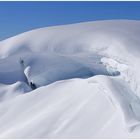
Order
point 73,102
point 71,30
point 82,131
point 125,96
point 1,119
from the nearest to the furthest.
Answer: point 82,131 < point 125,96 < point 73,102 < point 1,119 < point 71,30

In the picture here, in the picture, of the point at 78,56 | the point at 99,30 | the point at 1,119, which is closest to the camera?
the point at 1,119

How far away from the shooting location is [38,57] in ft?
34.2

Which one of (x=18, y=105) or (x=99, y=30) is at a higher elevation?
(x=99, y=30)

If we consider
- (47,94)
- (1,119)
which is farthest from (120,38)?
(1,119)

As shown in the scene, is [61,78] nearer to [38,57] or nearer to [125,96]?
[38,57]

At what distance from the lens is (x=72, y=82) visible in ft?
28.0

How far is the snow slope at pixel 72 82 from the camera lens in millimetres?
6609

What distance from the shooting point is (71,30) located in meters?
11.7

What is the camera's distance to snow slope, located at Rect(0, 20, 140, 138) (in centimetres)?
661

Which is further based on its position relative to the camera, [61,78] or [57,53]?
[57,53]

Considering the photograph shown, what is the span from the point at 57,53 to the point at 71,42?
0.52 metres

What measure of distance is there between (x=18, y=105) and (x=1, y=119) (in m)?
0.51

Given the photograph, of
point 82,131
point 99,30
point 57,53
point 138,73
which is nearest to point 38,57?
point 57,53

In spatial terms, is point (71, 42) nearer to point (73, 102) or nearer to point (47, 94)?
point (47, 94)
